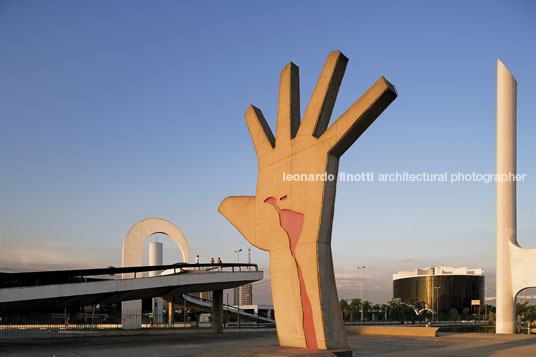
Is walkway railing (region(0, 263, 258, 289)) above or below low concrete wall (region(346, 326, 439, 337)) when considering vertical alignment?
above

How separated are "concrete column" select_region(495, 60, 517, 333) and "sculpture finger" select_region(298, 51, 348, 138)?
26.9 meters

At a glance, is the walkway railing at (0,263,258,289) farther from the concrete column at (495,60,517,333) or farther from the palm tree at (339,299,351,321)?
the palm tree at (339,299,351,321)

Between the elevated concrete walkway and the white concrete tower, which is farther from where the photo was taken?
the white concrete tower

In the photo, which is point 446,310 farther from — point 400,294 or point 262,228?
point 262,228

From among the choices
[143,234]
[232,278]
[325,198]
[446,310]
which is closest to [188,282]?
[232,278]

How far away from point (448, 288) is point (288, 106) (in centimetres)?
14186

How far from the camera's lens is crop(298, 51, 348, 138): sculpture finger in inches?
604

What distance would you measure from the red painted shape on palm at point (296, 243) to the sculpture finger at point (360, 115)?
8.39 feet

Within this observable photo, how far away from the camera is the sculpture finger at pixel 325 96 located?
1535 centimetres

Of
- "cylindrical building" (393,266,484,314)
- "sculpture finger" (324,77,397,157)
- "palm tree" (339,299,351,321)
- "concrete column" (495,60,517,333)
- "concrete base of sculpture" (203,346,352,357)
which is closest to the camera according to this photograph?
"sculpture finger" (324,77,397,157)

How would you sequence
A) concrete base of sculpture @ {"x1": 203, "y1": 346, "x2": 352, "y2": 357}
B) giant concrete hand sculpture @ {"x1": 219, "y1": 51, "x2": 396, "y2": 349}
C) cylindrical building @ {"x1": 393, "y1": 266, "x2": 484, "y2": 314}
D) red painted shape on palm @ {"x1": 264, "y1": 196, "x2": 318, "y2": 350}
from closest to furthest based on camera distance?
concrete base of sculpture @ {"x1": 203, "y1": 346, "x2": 352, "y2": 357} < giant concrete hand sculpture @ {"x1": 219, "y1": 51, "x2": 396, "y2": 349} < red painted shape on palm @ {"x1": 264, "y1": 196, "x2": 318, "y2": 350} < cylindrical building @ {"x1": 393, "y1": 266, "x2": 484, "y2": 314}

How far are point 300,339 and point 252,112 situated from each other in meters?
8.56

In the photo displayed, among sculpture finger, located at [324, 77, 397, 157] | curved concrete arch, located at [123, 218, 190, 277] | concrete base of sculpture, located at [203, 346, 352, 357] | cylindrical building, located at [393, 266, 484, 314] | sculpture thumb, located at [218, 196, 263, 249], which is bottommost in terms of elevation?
cylindrical building, located at [393, 266, 484, 314]

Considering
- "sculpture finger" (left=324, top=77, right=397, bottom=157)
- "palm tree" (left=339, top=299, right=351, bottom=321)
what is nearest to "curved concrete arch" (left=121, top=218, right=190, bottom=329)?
"sculpture finger" (left=324, top=77, right=397, bottom=157)
